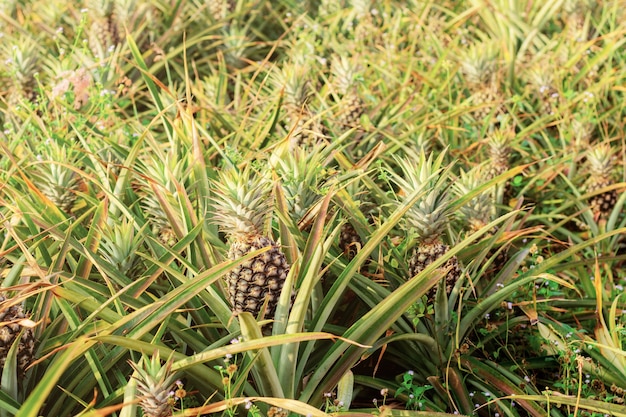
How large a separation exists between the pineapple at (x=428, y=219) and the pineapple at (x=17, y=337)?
135cm

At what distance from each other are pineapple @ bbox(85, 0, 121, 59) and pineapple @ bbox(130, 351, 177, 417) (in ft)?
11.7

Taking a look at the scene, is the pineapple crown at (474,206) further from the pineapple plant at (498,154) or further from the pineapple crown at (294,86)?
the pineapple crown at (294,86)

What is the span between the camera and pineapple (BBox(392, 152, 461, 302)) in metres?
2.79

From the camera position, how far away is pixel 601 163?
12.9 ft

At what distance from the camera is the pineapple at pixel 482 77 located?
14.8ft

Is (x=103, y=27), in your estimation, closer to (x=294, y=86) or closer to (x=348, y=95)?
(x=294, y=86)

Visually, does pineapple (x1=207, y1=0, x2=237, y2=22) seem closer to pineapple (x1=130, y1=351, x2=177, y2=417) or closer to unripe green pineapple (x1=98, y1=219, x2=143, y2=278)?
unripe green pineapple (x1=98, y1=219, x2=143, y2=278)

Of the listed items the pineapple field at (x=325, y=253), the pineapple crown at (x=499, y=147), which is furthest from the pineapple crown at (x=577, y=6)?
the pineapple crown at (x=499, y=147)

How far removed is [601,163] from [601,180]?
0.09 metres

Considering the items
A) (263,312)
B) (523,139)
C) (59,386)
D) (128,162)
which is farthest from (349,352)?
(523,139)

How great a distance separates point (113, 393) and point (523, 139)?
2941mm

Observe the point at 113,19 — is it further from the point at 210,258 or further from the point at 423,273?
the point at 423,273

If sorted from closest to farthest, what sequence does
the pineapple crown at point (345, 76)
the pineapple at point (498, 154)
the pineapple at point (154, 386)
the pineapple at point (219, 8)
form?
the pineapple at point (154, 386) < the pineapple at point (498, 154) < the pineapple crown at point (345, 76) < the pineapple at point (219, 8)

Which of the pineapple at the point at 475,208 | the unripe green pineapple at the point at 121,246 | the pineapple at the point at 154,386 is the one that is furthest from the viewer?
the pineapple at the point at 475,208
